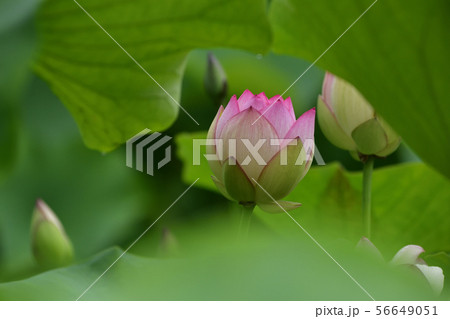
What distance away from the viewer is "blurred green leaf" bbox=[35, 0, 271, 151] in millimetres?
527

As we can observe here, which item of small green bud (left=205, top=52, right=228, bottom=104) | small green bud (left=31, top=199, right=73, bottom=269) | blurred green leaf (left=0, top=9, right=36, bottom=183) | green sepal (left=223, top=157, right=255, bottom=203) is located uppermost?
small green bud (left=205, top=52, right=228, bottom=104)

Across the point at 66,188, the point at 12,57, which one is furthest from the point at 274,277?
the point at 66,188

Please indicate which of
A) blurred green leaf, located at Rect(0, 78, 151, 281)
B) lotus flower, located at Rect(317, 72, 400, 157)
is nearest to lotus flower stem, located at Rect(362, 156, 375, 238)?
lotus flower, located at Rect(317, 72, 400, 157)

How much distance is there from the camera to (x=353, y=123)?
0.43 m

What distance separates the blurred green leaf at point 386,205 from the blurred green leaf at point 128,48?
13cm

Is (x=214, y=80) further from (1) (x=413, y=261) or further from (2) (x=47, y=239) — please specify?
(1) (x=413, y=261)

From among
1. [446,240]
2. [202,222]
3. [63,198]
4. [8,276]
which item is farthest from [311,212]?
[63,198]

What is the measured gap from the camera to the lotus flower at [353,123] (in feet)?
1.39

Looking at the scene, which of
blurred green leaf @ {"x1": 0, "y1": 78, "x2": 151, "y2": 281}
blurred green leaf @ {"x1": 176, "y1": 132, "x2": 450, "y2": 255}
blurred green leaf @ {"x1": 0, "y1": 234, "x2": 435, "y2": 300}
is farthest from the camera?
blurred green leaf @ {"x1": 0, "y1": 78, "x2": 151, "y2": 281}

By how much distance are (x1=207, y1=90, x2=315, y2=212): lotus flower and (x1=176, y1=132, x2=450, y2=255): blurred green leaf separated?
14 centimetres

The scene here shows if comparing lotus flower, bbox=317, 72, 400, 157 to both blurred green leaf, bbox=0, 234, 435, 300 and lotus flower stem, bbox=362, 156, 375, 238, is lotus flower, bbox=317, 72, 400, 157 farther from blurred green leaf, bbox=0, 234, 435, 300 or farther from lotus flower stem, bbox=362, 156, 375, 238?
blurred green leaf, bbox=0, 234, 435, 300

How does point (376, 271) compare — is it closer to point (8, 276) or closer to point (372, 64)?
point (372, 64)

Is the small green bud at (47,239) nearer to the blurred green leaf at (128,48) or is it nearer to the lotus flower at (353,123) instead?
the blurred green leaf at (128,48)

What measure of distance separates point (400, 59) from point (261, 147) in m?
0.11
